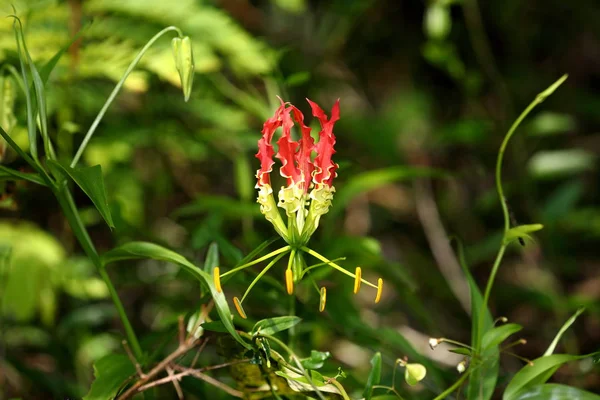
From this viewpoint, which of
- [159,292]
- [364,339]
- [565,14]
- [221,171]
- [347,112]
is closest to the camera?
[364,339]

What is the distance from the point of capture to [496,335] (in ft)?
2.68

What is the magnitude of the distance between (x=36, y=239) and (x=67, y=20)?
50 centimetres

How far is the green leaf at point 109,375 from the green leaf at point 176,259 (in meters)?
0.13

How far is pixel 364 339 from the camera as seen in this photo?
1082 mm

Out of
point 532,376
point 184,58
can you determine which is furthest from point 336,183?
point 532,376

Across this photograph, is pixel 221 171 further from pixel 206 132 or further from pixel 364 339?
pixel 364 339

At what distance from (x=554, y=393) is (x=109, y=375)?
52 cm

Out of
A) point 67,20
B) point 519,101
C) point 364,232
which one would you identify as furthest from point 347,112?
point 67,20

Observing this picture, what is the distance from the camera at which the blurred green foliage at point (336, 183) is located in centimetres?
118

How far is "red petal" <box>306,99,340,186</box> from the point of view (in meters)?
0.77

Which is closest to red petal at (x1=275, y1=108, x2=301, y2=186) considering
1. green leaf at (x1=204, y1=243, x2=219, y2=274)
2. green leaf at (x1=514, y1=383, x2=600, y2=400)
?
green leaf at (x1=204, y1=243, x2=219, y2=274)

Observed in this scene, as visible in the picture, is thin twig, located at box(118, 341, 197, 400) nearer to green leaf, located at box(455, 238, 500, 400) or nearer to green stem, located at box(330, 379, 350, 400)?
green stem, located at box(330, 379, 350, 400)

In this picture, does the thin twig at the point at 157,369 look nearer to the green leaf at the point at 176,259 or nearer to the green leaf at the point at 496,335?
the green leaf at the point at 176,259

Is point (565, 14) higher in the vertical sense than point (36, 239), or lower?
higher
